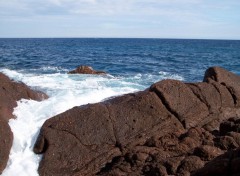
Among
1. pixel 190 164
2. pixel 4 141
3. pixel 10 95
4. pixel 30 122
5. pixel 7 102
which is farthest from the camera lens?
pixel 10 95

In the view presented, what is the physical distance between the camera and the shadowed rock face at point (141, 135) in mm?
7410

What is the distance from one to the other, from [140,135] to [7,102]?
11.7 ft

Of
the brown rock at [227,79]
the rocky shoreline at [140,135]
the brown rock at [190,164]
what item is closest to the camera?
the brown rock at [190,164]

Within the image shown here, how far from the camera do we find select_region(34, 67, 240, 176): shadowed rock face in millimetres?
7410

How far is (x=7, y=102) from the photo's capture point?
9.76m

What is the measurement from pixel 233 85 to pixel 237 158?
644cm

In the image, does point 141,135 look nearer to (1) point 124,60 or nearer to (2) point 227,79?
(2) point 227,79

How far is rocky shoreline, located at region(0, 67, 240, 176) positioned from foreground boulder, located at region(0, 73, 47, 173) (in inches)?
1.4

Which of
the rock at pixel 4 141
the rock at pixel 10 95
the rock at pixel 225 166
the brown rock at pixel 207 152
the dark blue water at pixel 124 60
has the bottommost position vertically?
the dark blue water at pixel 124 60

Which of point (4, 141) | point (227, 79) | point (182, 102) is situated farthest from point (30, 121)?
point (227, 79)

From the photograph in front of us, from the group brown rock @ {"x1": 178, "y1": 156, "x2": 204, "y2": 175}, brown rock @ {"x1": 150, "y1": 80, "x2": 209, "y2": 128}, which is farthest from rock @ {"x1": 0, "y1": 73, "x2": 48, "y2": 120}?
brown rock @ {"x1": 178, "y1": 156, "x2": 204, "y2": 175}

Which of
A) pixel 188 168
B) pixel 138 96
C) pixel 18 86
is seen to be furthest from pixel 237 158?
pixel 18 86

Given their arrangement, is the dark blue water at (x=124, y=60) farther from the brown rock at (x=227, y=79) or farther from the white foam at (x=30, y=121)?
the white foam at (x=30, y=121)

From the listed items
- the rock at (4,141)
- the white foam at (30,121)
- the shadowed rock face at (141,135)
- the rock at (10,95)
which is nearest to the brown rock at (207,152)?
the shadowed rock face at (141,135)
